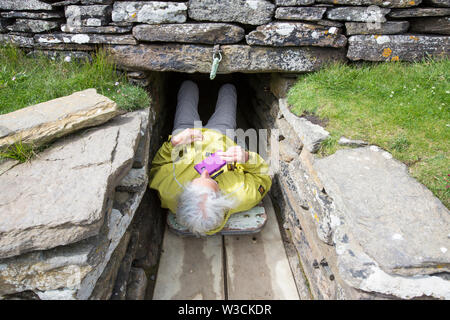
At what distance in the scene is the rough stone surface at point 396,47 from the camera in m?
3.02

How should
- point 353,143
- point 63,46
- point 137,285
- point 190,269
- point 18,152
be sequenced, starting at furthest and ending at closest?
point 63,46 → point 190,269 → point 137,285 → point 353,143 → point 18,152

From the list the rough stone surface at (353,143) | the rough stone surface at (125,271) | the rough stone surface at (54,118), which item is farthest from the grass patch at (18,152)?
the rough stone surface at (353,143)

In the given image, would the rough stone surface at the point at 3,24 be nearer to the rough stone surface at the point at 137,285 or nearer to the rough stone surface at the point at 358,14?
the rough stone surface at the point at 137,285

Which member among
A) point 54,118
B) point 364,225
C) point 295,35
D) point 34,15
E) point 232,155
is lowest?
point 232,155

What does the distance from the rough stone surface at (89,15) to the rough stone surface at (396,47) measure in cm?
260

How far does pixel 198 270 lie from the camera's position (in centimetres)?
278

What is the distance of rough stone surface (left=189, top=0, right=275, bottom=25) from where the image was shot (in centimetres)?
284

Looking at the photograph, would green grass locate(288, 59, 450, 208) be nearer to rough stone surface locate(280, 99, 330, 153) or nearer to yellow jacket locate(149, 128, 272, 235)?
rough stone surface locate(280, 99, 330, 153)

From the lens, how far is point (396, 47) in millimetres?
3057

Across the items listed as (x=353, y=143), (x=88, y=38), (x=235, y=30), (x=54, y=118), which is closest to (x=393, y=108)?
(x=353, y=143)

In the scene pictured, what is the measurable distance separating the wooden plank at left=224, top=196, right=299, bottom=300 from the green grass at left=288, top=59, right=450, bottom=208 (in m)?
1.20

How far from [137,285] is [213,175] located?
1237mm

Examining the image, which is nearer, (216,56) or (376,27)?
(376,27)

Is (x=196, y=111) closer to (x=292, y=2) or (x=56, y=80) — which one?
(x=56, y=80)
